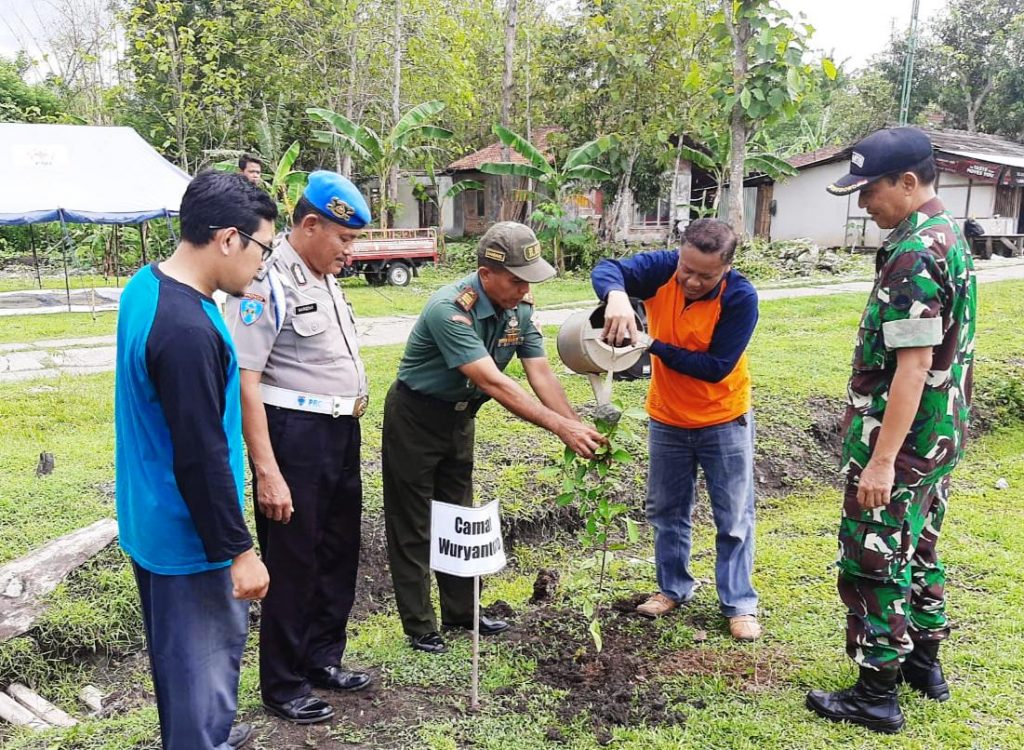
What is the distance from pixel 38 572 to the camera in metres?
3.99

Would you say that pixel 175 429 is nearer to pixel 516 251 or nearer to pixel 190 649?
pixel 190 649

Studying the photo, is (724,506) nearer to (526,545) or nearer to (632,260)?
(632,260)

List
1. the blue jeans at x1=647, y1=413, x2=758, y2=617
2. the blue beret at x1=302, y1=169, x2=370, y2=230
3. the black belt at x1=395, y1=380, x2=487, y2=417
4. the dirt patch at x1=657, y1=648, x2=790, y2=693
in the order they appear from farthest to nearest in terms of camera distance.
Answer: the blue jeans at x1=647, y1=413, x2=758, y2=617 < the black belt at x1=395, y1=380, x2=487, y2=417 < the dirt patch at x1=657, y1=648, x2=790, y2=693 < the blue beret at x1=302, y1=169, x2=370, y2=230

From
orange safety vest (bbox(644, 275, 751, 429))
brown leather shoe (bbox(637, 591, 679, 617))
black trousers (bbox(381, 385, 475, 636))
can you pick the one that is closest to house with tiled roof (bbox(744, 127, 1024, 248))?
orange safety vest (bbox(644, 275, 751, 429))

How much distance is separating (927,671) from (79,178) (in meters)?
14.8

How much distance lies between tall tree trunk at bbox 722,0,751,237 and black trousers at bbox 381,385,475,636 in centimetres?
1334

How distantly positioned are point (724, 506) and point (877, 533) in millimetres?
870

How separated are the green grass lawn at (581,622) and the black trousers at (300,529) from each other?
26 cm

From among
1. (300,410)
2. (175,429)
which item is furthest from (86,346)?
(175,429)

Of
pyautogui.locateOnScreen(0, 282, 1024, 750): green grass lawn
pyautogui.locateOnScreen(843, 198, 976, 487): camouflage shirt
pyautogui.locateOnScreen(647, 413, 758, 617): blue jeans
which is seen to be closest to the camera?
pyautogui.locateOnScreen(843, 198, 976, 487): camouflage shirt

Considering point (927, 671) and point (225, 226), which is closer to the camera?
point (225, 226)

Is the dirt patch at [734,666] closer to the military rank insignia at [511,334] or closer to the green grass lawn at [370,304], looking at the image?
the military rank insignia at [511,334]

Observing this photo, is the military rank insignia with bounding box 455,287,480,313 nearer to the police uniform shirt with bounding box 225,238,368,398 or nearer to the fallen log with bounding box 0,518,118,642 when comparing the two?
the police uniform shirt with bounding box 225,238,368,398

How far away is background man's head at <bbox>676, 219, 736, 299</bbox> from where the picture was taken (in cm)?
336
